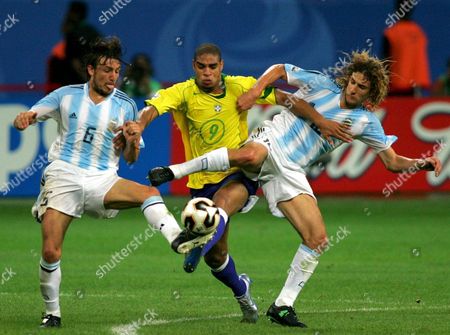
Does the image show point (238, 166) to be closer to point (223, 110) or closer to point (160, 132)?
point (223, 110)

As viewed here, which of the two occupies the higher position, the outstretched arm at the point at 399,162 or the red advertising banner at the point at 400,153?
the outstretched arm at the point at 399,162

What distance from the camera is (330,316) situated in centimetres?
985

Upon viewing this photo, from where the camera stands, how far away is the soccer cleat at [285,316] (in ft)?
30.4

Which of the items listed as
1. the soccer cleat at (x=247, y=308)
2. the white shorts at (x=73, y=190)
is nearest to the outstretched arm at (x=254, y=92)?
the white shorts at (x=73, y=190)

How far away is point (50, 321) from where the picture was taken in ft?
29.9

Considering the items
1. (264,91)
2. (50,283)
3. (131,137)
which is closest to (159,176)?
(131,137)

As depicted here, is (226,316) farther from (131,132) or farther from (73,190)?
(131,132)

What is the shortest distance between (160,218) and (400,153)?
32.7ft

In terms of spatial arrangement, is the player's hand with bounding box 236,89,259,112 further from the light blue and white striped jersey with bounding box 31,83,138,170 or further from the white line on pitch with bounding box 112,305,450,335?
the white line on pitch with bounding box 112,305,450,335

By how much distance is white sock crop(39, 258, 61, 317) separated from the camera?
9.06 meters

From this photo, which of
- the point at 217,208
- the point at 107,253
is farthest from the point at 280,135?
the point at 107,253

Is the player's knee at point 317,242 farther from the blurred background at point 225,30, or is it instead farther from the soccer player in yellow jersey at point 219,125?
the blurred background at point 225,30

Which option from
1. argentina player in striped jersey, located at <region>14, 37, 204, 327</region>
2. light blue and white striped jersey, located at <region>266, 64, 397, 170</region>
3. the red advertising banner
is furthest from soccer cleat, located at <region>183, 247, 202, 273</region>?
the red advertising banner

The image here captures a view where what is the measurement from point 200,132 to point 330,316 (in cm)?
172
